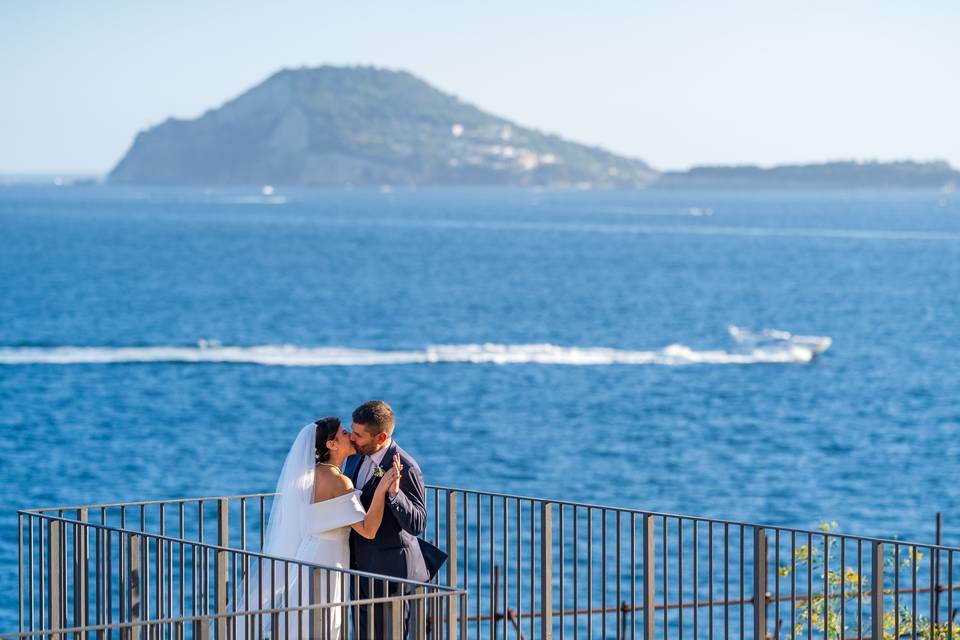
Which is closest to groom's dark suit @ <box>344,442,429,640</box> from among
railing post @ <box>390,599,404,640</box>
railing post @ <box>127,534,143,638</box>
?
railing post @ <box>390,599,404,640</box>

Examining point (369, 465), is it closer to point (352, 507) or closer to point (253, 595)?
point (352, 507)

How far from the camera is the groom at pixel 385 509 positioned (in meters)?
7.35

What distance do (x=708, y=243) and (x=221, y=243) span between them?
1677 inches

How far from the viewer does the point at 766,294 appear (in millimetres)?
85812

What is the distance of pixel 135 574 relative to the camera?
26.7ft

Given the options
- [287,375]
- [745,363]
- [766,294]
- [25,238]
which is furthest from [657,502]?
[25,238]

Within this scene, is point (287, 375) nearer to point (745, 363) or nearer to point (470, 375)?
point (470, 375)

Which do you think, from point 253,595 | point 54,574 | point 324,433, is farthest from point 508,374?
point 324,433

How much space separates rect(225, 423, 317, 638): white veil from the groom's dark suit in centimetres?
31

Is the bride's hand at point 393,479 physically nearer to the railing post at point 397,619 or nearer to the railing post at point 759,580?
the railing post at point 397,619

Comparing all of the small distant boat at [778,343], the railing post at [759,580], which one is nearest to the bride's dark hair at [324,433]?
the railing post at [759,580]

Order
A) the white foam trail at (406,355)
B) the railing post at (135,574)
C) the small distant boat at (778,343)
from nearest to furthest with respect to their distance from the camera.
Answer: the railing post at (135,574), the white foam trail at (406,355), the small distant boat at (778,343)

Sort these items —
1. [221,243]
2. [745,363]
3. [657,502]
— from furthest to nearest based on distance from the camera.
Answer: [221,243] < [745,363] < [657,502]

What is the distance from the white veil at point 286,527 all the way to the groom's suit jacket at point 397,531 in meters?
0.31
